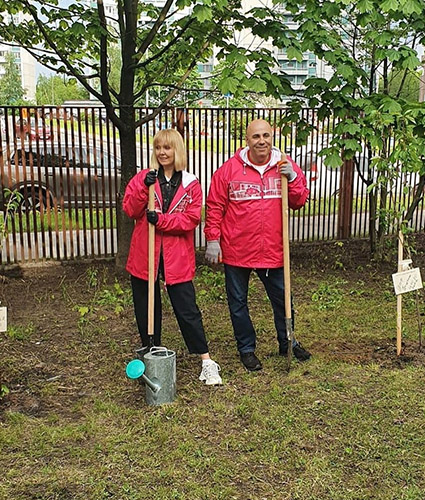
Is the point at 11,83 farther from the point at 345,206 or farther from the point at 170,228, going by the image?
the point at 170,228

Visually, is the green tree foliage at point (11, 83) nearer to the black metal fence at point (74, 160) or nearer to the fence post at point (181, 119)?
the black metal fence at point (74, 160)

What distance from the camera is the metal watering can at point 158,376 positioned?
3.78 m

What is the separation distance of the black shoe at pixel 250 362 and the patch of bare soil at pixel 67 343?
274 millimetres

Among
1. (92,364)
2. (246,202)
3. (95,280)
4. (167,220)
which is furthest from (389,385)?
(95,280)

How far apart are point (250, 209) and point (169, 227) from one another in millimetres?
650

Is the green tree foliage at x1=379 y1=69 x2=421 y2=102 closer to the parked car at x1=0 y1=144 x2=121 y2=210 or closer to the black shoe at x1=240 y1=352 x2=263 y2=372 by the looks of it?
the parked car at x1=0 y1=144 x2=121 y2=210

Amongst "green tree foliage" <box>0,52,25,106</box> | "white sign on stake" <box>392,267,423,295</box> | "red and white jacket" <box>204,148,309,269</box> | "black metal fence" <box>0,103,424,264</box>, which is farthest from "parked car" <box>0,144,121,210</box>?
"green tree foliage" <box>0,52,25,106</box>

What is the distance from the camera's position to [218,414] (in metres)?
3.76

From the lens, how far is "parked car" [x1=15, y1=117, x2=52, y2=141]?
281 inches

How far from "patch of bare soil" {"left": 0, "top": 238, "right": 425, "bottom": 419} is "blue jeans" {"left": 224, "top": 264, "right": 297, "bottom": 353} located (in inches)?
13.8

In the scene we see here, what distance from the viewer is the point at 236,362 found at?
4.58 metres

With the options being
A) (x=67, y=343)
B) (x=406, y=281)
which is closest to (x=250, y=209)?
(x=406, y=281)

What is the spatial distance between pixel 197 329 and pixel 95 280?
9.69 ft

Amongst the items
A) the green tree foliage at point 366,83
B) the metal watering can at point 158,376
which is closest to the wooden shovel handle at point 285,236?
the green tree foliage at point 366,83
